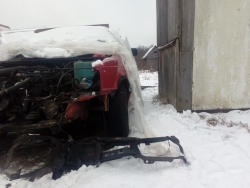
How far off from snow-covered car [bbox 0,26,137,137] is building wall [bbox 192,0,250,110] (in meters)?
1.81

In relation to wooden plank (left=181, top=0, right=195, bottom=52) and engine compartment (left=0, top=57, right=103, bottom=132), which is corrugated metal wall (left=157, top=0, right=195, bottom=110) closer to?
wooden plank (left=181, top=0, right=195, bottom=52)

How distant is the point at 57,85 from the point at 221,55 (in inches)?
114

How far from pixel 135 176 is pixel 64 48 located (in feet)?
5.79

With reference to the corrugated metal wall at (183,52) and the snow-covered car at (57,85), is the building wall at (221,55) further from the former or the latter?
the snow-covered car at (57,85)

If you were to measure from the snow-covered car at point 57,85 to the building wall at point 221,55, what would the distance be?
1807 millimetres

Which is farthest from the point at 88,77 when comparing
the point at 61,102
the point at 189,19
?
the point at 189,19

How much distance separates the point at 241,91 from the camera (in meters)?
3.82

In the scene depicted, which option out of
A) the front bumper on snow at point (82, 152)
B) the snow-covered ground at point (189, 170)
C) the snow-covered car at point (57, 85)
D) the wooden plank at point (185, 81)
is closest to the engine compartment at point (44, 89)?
the snow-covered car at point (57, 85)

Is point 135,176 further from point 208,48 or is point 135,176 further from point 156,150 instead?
point 208,48

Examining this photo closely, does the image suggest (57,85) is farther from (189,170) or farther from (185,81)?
(185,81)

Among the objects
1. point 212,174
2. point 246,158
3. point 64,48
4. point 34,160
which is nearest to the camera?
point 212,174

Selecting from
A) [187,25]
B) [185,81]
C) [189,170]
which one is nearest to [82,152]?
[189,170]

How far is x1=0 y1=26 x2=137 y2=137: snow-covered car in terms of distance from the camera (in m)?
2.16

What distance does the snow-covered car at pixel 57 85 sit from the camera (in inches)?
85.0
